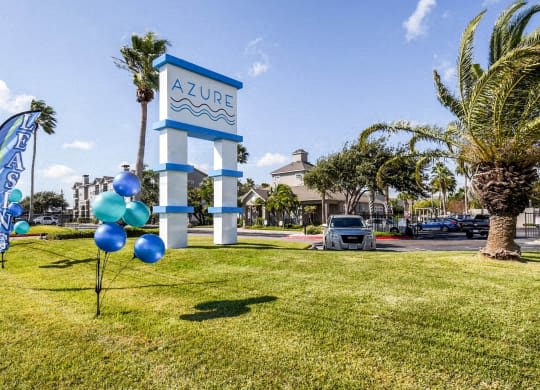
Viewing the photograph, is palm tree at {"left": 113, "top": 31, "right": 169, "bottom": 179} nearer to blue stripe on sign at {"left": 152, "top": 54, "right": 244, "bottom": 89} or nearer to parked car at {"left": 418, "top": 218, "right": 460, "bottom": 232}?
blue stripe on sign at {"left": 152, "top": 54, "right": 244, "bottom": 89}

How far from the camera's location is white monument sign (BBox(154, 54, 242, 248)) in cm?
1103

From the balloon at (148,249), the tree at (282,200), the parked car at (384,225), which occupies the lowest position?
the parked car at (384,225)

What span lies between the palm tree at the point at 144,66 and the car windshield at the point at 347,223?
14127 millimetres

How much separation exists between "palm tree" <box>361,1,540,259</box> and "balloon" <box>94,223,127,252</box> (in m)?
9.07

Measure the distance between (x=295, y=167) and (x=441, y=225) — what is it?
Result: 20606mm

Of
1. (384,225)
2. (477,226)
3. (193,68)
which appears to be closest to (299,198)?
(384,225)

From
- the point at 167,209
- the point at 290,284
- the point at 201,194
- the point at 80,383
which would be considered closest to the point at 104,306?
the point at 80,383

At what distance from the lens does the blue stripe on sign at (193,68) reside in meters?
11.1

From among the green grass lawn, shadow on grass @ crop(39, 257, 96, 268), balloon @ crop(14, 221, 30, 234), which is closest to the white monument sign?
shadow on grass @ crop(39, 257, 96, 268)

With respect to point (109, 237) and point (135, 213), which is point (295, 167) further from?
point (109, 237)

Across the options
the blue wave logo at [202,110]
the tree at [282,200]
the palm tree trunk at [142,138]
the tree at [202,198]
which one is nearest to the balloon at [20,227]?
the blue wave logo at [202,110]

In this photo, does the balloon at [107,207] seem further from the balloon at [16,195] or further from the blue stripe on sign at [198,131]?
the balloon at [16,195]

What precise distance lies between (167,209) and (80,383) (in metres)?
7.84

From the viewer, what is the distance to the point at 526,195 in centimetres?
873
